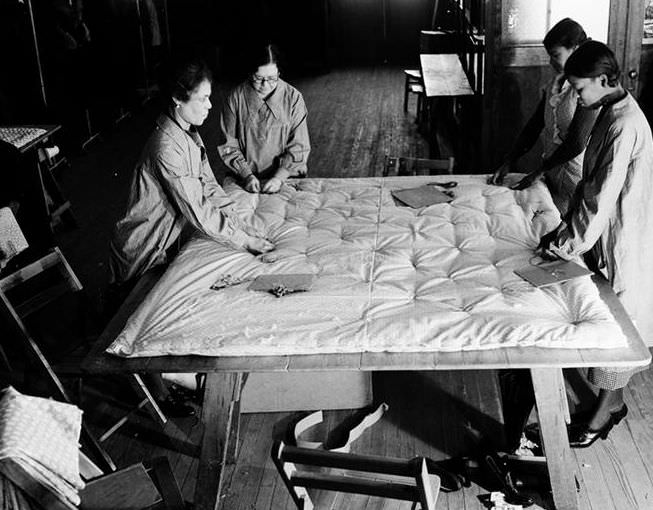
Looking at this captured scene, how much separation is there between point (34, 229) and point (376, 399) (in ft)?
8.94

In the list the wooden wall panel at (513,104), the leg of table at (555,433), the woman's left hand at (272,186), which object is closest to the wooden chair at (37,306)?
the woman's left hand at (272,186)

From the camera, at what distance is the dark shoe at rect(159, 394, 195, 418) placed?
12.0ft

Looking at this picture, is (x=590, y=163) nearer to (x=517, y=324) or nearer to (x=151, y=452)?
(x=517, y=324)

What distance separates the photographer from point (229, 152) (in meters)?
4.21

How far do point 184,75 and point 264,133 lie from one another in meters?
1.11

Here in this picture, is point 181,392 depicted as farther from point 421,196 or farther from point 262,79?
point 262,79

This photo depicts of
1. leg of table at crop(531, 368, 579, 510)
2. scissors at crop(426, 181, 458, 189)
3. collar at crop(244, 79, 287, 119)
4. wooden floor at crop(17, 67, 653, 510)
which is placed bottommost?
wooden floor at crop(17, 67, 653, 510)

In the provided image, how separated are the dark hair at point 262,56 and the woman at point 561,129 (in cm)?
121

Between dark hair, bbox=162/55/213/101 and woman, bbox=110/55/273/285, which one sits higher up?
Answer: dark hair, bbox=162/55/213/101

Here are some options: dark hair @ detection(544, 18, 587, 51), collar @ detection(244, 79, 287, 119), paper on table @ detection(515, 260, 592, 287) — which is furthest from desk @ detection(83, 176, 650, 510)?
collar @ detection(244, 79, 287, 119)

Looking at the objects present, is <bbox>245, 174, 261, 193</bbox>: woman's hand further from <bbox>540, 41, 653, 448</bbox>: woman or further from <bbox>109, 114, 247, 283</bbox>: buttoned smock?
<bbox>540, 41, 653, 448</bbox>: woman

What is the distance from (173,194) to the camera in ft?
10.8

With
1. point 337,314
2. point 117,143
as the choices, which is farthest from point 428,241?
point 117,143

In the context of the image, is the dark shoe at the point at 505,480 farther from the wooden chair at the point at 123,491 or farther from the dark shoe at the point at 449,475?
the wooden chair at the point at 123,491
